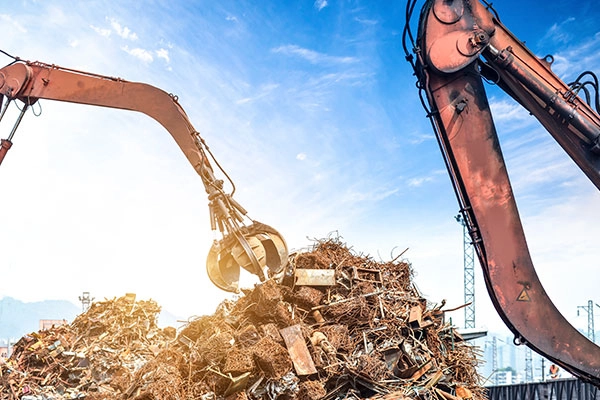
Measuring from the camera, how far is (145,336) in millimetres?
8703

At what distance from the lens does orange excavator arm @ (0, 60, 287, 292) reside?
604 cm

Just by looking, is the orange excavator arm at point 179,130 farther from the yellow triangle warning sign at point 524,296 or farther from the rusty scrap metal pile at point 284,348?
the yellow triangle warning sign at point 524,296

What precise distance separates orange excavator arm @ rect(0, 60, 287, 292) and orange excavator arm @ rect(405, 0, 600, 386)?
2.52 meters

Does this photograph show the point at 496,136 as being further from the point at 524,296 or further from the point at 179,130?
the point at 179,130

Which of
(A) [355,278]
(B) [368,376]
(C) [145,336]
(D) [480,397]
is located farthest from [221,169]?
(D) [480,397]

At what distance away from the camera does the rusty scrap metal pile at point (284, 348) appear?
561 centimetres

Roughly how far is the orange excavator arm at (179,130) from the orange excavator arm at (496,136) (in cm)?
252

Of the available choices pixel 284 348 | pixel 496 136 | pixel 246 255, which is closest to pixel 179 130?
pixel 246 255

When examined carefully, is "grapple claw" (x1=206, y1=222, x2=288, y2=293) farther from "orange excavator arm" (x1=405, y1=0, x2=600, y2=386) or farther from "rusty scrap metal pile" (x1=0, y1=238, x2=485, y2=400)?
"orange excavator arm" (x1=405, y1=0, x2=600, y2=386)

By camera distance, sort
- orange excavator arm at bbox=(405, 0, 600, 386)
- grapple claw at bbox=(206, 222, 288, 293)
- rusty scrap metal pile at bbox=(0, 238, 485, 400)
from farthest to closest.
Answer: grapple claw at bbox=(206, 222, 288, 293), rusty scrap metal pile at bbox=(0, 238, 485, 400), orange excavator arm at bbox=(405, 0, 600, 386)

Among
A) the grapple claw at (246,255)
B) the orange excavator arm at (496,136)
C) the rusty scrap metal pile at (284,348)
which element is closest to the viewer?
the orange excavator arm at (496,136)

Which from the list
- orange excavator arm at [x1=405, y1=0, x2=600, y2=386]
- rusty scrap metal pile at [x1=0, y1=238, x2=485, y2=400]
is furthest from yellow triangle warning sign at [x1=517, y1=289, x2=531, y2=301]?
rusty scrap metal pile at [x1=0, y1=238, x2=485, y2=400]

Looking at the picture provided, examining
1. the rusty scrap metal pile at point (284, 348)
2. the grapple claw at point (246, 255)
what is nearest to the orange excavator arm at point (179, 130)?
the grapple claw at point (246, 255)

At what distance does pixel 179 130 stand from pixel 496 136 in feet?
13.6
